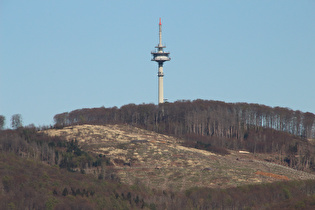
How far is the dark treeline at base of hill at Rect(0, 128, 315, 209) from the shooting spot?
104 m

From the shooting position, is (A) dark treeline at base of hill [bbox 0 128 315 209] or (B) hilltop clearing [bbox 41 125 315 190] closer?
(A) dark treeline at base of hill [bbox 0 128 315 209]

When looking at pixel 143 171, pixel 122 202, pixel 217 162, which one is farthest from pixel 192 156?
pixel 122 202

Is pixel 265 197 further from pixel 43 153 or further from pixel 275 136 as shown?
pixel 275 136

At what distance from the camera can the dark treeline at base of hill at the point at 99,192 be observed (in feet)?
340

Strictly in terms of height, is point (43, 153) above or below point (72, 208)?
above

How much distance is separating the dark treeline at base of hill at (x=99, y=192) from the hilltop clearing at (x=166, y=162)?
18.5ft

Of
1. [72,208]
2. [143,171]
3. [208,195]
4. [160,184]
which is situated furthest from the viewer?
[143,171]

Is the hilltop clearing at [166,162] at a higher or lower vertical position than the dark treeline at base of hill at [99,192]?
higher

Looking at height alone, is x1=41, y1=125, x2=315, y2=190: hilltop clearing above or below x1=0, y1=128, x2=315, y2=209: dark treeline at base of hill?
above

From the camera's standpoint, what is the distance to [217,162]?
476 ft

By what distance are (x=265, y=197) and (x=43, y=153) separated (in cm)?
5754

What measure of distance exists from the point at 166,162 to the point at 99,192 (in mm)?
32192

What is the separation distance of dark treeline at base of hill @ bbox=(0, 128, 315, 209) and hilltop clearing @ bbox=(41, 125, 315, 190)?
5654 mm

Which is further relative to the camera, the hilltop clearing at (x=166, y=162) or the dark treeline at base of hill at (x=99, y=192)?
the hilltop clearing at (x=166, y=162)
